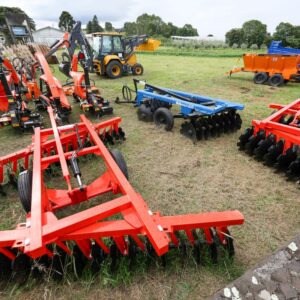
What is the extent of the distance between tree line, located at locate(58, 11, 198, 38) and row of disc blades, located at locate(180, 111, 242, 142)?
63.6 metres

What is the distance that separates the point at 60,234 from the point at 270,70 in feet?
33.4

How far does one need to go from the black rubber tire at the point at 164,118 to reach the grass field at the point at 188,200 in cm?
18

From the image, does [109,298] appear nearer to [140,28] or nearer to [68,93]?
[68,93]

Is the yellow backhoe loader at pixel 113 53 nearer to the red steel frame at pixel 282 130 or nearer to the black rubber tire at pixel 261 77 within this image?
the black rubber tire at pixel 261 77

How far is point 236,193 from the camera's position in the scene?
3080 mm

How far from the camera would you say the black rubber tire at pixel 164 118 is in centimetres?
490

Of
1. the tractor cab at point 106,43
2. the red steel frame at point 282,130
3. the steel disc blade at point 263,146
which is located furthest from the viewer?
the tractor cab at point 106,43

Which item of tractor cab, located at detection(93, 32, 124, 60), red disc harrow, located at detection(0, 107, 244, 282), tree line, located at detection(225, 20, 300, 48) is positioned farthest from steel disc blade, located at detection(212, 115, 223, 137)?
tree line, located at detection(225, 20, 300, 48)

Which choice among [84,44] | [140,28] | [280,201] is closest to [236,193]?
[280,201]

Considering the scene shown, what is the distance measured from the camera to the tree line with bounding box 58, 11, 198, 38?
208 ft

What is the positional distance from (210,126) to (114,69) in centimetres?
792

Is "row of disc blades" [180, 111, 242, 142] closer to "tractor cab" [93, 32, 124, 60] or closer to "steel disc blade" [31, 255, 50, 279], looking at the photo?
"steel disc blade" [31, 255, 50, 279]

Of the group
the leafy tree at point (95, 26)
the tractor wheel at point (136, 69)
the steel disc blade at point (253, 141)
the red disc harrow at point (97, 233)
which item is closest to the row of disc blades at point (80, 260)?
the red disc harrow at point (97, 233)

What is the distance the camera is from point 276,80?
9195 millimetres
